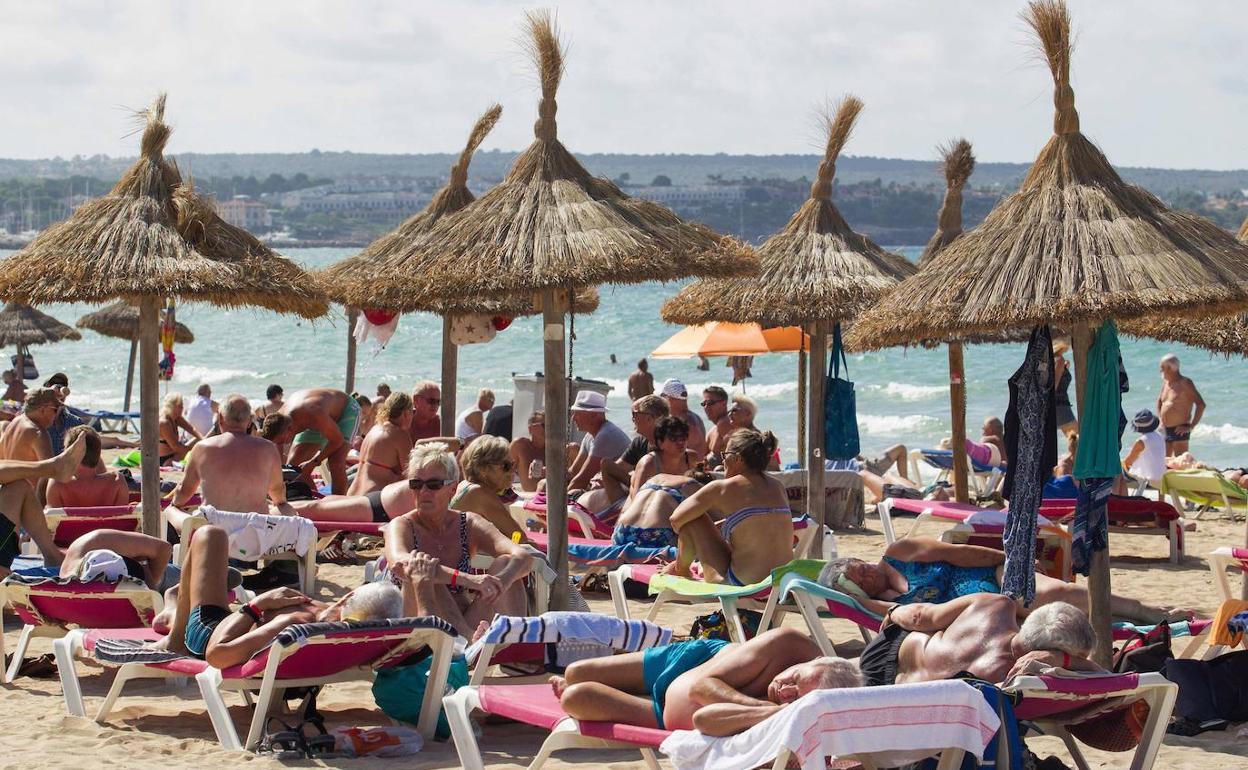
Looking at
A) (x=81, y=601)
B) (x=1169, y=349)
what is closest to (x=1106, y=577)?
(x=81, y=601)

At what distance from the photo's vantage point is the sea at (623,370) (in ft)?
91.4

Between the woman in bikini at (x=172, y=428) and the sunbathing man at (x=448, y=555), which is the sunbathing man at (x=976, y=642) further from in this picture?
the woman in bikini at (x=172, y=428)

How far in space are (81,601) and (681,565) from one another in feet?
8.25

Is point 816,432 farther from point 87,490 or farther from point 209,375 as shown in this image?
point 209,375

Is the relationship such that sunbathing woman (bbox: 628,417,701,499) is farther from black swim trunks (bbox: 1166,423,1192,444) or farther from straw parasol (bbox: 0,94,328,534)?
black swim trunks (bbox: 1166,423,1192,444)

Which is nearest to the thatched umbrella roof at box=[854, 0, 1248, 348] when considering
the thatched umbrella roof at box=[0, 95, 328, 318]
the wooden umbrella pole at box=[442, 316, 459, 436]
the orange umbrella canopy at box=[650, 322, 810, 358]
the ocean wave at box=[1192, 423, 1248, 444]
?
the thatched umbrella roof at box=[0, 95, 328, 318]

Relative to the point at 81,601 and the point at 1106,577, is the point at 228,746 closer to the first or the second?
the point at 81,601

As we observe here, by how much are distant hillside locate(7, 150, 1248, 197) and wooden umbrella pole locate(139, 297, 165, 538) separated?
7799 cm

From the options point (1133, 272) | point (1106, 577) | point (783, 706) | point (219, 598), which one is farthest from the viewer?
point (1106, 577)

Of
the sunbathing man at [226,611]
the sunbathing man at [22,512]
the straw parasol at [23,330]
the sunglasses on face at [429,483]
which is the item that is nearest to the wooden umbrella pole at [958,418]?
the sunglasses on face at [429,483]

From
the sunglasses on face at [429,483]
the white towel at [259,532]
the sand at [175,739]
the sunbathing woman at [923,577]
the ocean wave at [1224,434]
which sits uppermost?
the sunglasses on face at [429,483]

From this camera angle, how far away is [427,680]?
5.15 meters

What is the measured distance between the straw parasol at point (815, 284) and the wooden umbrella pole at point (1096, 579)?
96.3 inches

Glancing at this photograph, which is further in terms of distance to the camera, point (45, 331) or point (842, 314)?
point (45, 331)
